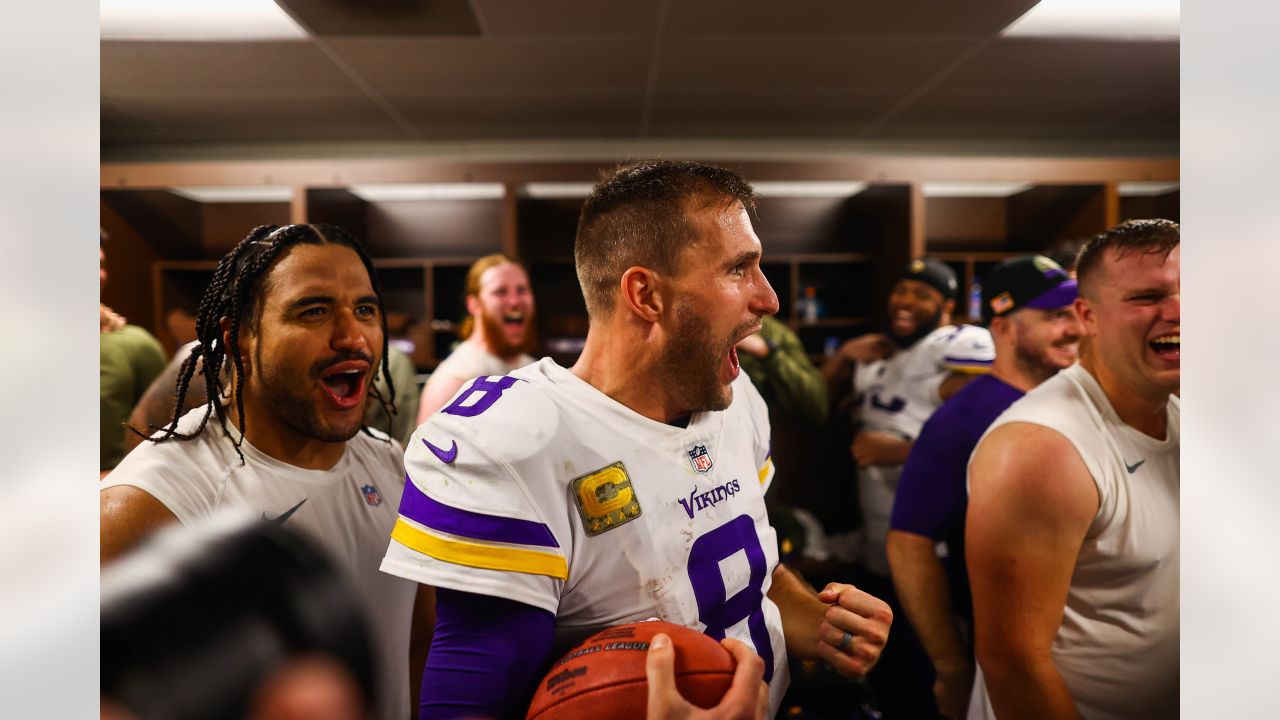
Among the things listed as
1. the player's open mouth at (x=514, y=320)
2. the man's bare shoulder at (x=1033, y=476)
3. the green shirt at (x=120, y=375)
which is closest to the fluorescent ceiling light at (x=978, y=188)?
the man's bare shoulder at (x=1033, y=476)

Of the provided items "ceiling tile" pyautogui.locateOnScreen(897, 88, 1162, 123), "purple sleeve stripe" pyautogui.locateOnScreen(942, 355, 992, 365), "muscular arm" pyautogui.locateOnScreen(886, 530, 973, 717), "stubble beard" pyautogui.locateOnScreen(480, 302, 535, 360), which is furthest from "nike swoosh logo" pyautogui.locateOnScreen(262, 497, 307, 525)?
"purple sleeve stripe" pyautogui.locateOnScreen(942, 355, 992, 365)

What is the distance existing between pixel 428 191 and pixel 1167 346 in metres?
1.29

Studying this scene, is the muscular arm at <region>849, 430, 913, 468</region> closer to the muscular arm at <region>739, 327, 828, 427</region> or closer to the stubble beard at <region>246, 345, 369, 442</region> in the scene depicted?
the muscular arm at <region>739, 327, 828, 427</region>

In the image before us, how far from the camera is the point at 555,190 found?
1.01 meters

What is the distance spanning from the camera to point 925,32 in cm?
91

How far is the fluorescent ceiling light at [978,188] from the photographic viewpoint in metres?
1.11

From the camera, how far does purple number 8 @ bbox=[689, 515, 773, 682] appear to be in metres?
0.77

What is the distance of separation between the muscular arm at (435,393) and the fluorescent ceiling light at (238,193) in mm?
339

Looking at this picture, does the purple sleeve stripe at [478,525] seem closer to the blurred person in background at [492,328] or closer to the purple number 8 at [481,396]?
the purple number 8 at [481,396]

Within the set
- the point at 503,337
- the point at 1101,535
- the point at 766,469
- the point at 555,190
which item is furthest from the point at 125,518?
the point at 1101,535

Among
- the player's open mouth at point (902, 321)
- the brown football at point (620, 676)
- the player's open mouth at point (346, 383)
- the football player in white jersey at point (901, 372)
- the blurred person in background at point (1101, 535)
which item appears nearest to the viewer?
the brown football at point (620, 676)

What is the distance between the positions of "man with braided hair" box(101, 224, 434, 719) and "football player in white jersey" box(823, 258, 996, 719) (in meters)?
0.82

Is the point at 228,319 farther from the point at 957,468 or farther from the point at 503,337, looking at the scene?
the point at 957,468

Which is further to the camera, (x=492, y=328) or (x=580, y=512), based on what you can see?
(x=492, y=328)
